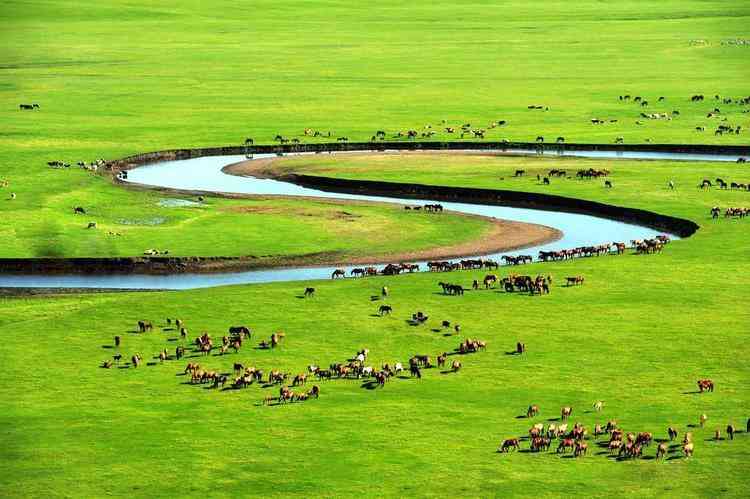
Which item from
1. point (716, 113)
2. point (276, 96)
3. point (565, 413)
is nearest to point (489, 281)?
point (565, 413)

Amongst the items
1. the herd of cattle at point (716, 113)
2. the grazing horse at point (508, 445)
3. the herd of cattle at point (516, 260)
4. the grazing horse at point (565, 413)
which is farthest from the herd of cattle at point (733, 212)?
the grazing horse at point (508, 445)

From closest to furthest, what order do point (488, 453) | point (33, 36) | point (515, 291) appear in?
point (488, 453), point (515, 291), point (33, 36)

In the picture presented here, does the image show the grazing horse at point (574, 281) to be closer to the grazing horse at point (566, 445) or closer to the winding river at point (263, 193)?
the winding river at point (263, 193)

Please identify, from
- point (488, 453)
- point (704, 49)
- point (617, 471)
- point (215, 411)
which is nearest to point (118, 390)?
point (215, 411)

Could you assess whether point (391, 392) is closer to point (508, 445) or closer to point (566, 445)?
point (508, 445)

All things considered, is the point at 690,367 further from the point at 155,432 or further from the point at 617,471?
the point at 155,432

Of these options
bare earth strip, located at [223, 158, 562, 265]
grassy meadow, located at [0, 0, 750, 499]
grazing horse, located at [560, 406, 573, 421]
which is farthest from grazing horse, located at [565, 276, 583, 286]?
grazing horse, located at [560, 406, 573, 421]
